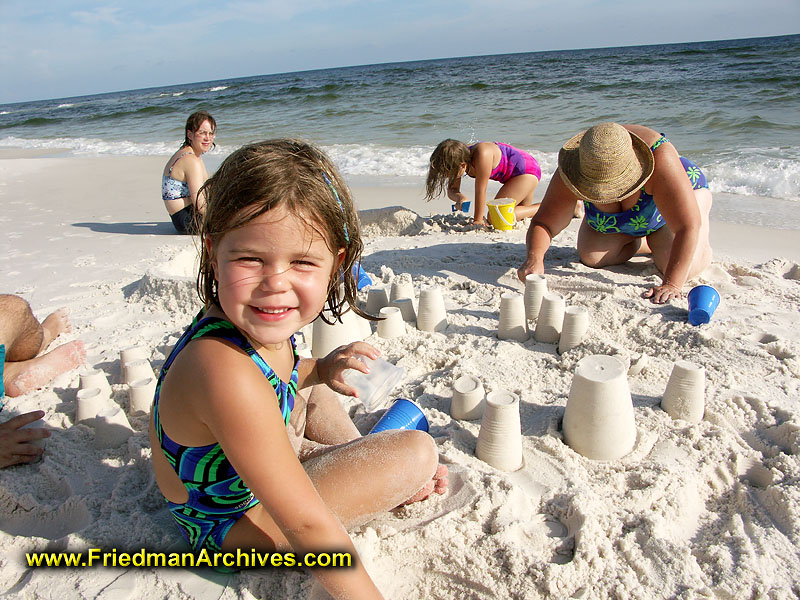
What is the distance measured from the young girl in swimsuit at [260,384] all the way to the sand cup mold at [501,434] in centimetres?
44

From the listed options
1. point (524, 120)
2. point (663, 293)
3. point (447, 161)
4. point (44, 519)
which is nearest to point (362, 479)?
point (44, 519)

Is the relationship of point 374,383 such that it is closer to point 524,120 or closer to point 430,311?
point 430,311

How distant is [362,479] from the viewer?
57.4 inches

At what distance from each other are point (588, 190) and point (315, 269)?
2.22m

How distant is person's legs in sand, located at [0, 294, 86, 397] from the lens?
2.43 meters

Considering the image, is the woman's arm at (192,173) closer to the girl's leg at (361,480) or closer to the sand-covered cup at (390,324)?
the sand-covered cup at (390,324)

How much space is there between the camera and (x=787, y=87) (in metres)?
11.2

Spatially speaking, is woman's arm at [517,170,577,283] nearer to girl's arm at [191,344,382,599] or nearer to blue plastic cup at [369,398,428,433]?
blue plastic cup at [369,398,428,433]

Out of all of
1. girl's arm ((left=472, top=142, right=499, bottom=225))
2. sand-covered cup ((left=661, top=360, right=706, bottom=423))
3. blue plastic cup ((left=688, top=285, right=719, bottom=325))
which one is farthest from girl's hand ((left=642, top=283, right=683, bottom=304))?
girl's arm ((left=472, top=142, right=499, bottom=225))

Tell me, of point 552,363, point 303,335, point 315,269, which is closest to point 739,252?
point 552,363

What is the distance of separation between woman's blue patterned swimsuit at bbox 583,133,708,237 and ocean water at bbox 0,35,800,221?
1648 mm

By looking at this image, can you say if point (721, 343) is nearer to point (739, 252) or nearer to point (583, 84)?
point (739, 252)

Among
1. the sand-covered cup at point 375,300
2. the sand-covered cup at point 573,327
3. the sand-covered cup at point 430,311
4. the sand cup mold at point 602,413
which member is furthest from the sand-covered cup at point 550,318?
the sand-covered cup at point 375,300

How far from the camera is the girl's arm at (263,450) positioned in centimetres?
113
